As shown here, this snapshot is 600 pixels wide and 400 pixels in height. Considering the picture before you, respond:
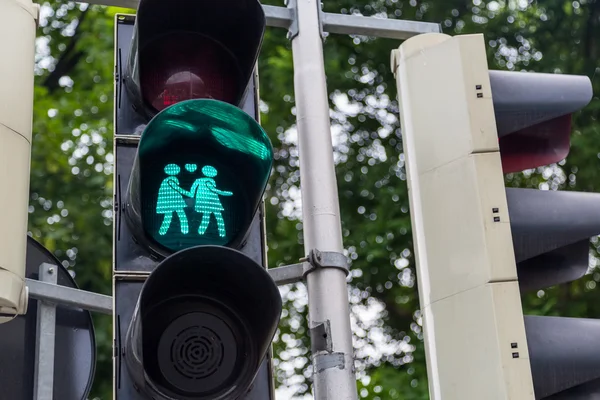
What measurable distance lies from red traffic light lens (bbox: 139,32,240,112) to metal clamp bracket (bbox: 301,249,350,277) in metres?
0.52

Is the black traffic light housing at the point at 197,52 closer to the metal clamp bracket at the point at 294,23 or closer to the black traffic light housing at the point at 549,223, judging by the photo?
the metal clamp bracket at the point at 294,23

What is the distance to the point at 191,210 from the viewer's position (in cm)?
298

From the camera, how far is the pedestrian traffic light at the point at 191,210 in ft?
9.13

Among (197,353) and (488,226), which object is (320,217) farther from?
(197,353)

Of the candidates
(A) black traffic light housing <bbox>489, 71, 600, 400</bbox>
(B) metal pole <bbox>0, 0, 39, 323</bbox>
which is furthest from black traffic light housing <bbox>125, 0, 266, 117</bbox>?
(A) black traffic light housing <bbox>489, 71, 600, 400</bbox>

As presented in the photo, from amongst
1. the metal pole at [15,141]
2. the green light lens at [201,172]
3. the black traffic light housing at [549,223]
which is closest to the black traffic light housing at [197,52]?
the green light lens at [201,172]

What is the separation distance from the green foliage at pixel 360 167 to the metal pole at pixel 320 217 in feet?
15.8

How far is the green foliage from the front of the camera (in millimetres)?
8773

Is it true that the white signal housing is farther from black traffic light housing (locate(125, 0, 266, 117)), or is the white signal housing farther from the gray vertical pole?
the gray vertical pole

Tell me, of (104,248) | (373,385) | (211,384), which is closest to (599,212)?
(211,384)

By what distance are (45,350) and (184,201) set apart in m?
0.93

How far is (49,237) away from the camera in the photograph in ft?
28.1

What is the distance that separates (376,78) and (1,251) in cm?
729

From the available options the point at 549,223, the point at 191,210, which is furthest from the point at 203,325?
the point at 549,223
